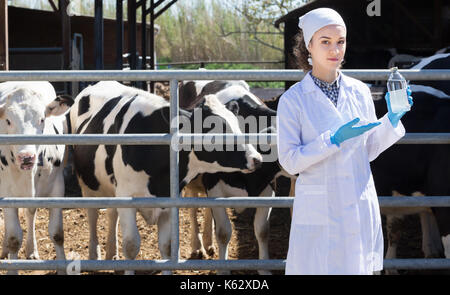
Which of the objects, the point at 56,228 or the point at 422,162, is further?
the point at 56,228

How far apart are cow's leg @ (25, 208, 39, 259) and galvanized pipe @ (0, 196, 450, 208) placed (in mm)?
1822

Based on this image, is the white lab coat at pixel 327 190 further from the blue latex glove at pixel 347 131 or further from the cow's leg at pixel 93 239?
the cow's leg at pixel 93 239

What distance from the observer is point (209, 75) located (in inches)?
155

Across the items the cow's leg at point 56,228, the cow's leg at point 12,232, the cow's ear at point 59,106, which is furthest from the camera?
the cow's leg at point 56,228

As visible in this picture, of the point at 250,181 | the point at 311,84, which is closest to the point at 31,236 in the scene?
the point at 250,181

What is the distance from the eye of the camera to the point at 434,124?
499cm

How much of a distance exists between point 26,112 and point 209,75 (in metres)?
2.13

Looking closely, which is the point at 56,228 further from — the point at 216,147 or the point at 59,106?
the point at 216,147

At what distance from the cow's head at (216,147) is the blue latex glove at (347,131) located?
89.5 inches

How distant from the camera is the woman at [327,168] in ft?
9.24

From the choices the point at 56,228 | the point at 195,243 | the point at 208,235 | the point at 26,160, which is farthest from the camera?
the point at 208,235

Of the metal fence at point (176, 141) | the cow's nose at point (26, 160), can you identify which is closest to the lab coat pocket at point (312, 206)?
the metal fence at point (176, 141)

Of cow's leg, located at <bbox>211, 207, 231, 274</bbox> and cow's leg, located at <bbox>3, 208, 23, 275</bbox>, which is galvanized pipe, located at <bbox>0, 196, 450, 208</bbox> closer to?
cow's leg, located at <bbox>3, 208, 23, 275</bbox>

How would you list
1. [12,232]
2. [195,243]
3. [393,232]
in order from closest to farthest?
[12,232] < [393,232] < [195,243]
